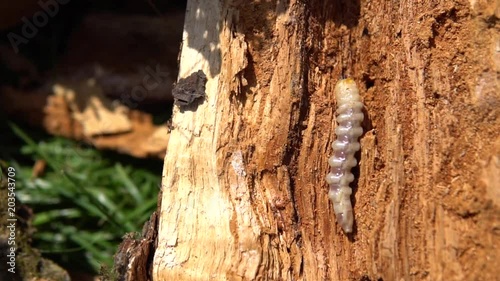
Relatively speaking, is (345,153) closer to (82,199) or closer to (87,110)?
(82,199)

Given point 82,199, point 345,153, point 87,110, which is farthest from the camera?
point 87,110

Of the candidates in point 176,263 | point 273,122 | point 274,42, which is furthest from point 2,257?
point 274,42

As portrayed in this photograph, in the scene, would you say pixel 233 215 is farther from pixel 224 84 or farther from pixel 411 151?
pixel 411 151

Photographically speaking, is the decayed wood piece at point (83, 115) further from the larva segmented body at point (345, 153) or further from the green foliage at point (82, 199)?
the larva segmented body at point (345, 153)

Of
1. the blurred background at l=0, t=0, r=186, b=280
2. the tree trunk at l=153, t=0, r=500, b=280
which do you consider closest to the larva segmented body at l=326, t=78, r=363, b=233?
the tree trunk at l=153, t=0, r=500, b=280

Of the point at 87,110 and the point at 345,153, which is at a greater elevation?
the point at 87,110

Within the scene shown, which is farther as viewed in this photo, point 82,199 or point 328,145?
point 82,199

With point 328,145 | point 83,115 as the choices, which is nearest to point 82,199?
point 83,115

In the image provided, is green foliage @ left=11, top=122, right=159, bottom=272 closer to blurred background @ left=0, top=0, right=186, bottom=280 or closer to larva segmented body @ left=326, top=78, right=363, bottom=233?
blurred background @ left=0, top=0, right=186, bottom=280
